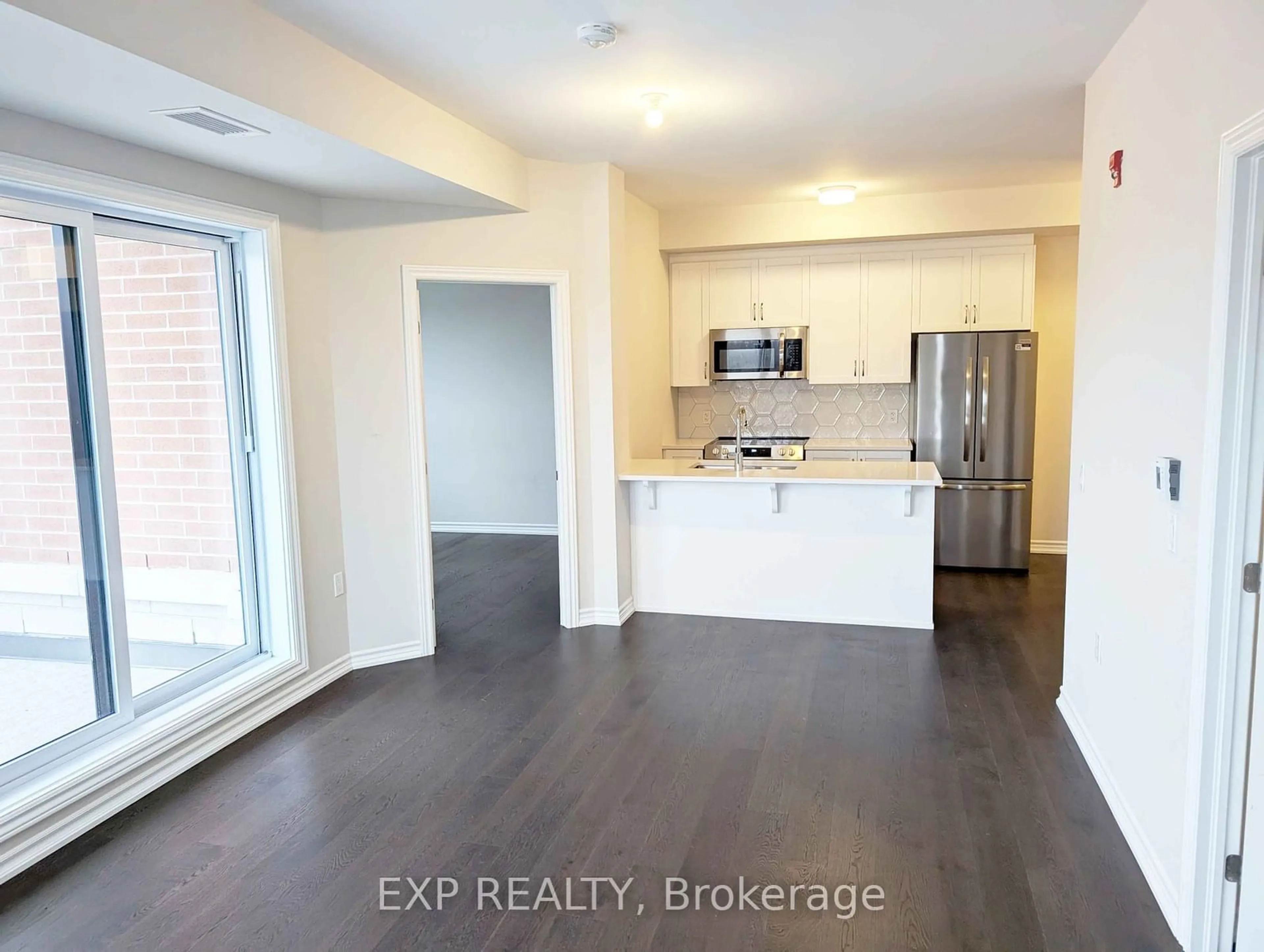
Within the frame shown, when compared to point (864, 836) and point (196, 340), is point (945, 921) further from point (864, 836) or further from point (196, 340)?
point (196, 340)

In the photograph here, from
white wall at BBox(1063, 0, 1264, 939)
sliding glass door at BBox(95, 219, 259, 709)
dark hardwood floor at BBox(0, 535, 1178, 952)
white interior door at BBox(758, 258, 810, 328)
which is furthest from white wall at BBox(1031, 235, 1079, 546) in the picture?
sliding glass door at BBox(95, 219, 259, 709)

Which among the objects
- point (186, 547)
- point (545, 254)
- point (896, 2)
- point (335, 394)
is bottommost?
point (186, 547)

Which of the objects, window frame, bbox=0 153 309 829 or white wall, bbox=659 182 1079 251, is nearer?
window frame, bbox=0 153 309 829

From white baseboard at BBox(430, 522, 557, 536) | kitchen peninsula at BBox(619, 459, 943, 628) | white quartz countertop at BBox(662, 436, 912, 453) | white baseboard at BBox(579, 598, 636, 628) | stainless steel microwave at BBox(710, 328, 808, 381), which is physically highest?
stainless steel microwave at BBox(710, 328, 808, 381)

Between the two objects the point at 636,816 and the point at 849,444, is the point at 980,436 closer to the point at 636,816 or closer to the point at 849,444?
the point at 849,444

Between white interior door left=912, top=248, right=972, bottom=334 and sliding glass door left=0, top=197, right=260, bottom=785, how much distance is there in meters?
4.54

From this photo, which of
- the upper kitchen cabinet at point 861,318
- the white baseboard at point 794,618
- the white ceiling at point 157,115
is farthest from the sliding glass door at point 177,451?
the upper kitchen cabinet at point 861,318

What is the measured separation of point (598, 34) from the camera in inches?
110

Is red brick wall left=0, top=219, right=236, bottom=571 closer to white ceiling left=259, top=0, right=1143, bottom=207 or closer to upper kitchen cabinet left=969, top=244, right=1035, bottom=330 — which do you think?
white ceiling left=259, top=0, right=1143, bottom=207

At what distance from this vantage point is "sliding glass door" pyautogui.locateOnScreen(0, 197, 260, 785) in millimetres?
2828

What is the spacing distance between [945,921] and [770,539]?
112 inches

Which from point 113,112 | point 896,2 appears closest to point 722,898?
point 896,2

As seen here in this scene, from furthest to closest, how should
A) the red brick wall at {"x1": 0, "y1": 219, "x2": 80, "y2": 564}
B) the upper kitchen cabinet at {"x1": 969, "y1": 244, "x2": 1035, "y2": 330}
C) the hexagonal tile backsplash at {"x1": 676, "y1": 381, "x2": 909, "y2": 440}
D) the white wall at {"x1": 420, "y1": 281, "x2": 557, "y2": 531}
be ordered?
the white wall at {"x1": 420, "y1": 281, "x2": 557, "y2": 531}, the hexagonal tile backsplash at {"x1": 676, "y1": 381, "x2": 909, "y2": 440}, the upper kitchen cabinet at {"x1": 969, "y1": 244, "x2": 1035, "y2": 330}, the red brick wall at {"x1": 0, "y1": 219, "x2": 80, "y2": 564}

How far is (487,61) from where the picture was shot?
10.2 ft
